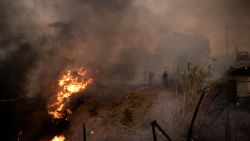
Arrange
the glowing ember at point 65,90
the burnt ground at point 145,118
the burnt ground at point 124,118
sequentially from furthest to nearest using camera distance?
the burnt ground at point 145,118
the glowing ember at point 65,90
the burnt ground at point 124,118

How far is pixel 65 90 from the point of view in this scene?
28.1 m

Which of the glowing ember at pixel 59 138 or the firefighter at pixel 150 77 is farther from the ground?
the firefighter at pixel 150 77

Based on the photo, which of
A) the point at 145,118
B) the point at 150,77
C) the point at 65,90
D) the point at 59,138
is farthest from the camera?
the point at 150,77

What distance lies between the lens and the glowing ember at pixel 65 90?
25906 mm

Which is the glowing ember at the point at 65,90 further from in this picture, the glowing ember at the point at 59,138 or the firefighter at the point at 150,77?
the firefighter at the point at 150,77

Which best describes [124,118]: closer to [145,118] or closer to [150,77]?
[145,118]

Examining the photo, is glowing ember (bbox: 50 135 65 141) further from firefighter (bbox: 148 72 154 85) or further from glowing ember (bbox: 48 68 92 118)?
firefighter (bbox: 148 72 154 85)

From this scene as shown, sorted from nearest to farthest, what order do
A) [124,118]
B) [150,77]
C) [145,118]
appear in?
[145,118] < [124,118] < [150,77]

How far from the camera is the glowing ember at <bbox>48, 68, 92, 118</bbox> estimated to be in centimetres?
2591

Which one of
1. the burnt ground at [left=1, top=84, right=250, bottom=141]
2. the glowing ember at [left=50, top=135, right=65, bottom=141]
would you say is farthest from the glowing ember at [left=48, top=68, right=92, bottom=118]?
the glowing ember at [left=50, top=135, right=65, bottom=141]

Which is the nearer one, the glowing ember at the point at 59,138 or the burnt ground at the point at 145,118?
the glowing ember at the point at 59,138

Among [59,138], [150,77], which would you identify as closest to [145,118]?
[59,138]

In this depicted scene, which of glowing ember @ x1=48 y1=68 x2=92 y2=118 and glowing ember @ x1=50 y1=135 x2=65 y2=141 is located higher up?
glowing ember @ x1=48 y1=68 x2=92 y2=118

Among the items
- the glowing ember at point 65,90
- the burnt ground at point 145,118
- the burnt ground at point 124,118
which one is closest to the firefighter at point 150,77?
the burnt ground at point 124,118
